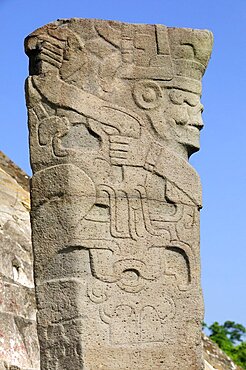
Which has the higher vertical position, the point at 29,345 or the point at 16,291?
the point at 16,291

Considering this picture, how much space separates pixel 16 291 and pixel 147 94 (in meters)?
4.78

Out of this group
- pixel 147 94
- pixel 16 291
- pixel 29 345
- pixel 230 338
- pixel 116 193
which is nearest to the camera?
pixel 116 193

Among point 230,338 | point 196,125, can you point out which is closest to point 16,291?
point 196,125

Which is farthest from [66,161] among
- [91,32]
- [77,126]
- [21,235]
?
[21,235]

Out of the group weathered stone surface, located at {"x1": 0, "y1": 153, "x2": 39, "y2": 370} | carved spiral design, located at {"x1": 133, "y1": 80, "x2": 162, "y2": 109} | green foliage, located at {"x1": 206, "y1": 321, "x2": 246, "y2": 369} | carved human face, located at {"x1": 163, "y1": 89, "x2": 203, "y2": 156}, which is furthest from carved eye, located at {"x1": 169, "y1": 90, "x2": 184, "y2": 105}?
green foliage, located at {"x1": 206, "y1": 321, "x2": 246, "y2": 369}

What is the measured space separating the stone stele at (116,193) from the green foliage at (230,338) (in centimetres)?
1622

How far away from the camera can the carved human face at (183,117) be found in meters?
10.9

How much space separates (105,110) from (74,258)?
4.07ft

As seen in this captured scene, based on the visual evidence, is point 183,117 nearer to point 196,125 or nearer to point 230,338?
point 196,125

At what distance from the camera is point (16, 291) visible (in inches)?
588

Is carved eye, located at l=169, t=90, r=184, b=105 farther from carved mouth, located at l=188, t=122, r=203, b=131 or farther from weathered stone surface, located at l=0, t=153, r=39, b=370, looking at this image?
weathered stone surface, located at l=0, t=153, r=39, b=370

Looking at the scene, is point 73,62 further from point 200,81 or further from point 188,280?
point 188,280

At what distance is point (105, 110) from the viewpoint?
419 inches

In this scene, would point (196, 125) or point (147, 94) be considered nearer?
point (147, 94)
